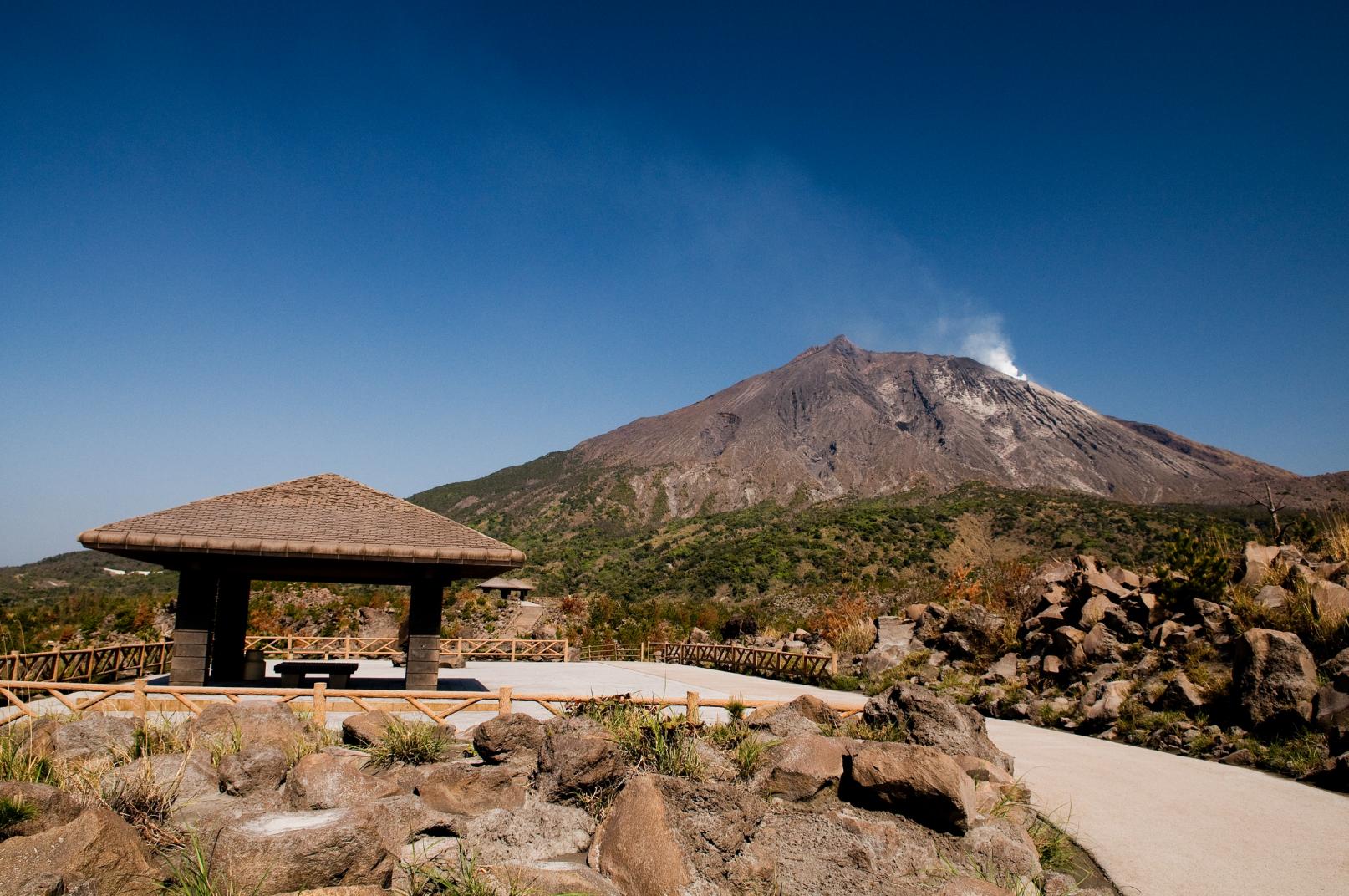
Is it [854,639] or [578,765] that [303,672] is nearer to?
[578,765]

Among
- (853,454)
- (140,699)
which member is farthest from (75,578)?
(853,454)

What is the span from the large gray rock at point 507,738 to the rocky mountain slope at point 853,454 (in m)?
90.1

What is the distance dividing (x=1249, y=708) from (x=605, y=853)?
29.5 feet

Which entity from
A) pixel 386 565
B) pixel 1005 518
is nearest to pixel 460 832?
pixel 386 565

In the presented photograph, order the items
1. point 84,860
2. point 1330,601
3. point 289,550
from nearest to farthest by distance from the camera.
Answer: point 84,860
point 1330,601
point 289,550

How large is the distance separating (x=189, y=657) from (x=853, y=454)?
12544cm

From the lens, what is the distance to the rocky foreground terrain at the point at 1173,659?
372 inches

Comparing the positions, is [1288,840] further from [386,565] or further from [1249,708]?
[386,565]

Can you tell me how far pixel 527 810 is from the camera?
613 cm

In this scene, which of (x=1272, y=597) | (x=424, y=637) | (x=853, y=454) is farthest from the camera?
(x=853, y=454)

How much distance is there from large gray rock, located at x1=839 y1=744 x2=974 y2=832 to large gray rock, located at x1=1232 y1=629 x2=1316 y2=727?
5.94 m

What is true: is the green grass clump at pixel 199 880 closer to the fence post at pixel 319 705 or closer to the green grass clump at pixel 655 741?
the green grass clump at pixel 655 741

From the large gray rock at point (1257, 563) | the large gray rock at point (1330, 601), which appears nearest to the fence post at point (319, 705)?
the large gray rock at point (1330, 601)

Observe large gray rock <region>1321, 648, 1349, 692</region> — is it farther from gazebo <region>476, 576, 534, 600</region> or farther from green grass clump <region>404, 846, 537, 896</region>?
gazebo <region>476, 576, 534, 600</region>
